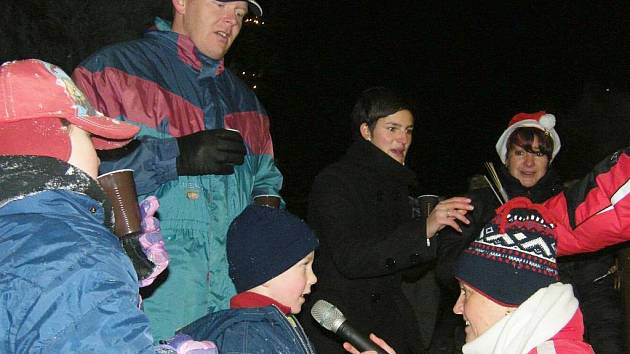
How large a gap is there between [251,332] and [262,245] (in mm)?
487

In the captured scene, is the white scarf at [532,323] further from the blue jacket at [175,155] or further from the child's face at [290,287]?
the blue jacket at [175,155]

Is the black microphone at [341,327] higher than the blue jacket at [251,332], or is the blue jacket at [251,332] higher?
the blue jacket at [251,332]

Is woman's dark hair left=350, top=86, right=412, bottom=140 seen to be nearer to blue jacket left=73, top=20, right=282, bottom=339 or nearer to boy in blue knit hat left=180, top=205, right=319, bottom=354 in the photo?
blue jacket left=73, top=20, right=282, bottom=339

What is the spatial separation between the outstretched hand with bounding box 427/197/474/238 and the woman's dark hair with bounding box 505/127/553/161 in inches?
40.5

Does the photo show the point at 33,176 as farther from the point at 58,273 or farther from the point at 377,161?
the point at 377,161

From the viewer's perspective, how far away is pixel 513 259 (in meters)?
2.49

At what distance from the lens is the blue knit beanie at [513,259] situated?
2.46m

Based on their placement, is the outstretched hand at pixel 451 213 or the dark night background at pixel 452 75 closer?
the outstretched hand at pixel 451 213

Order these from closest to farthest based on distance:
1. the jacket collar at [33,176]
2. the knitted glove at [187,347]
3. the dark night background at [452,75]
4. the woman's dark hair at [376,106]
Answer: the jacket collar at [33,176] → the knitted glove at [187,347] → the woman's dark hair at [376,106] → the dark night background at [452,75]

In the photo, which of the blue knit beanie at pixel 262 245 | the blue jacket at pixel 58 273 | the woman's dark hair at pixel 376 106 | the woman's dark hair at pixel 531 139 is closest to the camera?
the blue jacket at pixel 58 273

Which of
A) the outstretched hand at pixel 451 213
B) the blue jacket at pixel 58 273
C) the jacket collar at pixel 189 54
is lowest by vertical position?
the outstretched hand at pixel 451 213

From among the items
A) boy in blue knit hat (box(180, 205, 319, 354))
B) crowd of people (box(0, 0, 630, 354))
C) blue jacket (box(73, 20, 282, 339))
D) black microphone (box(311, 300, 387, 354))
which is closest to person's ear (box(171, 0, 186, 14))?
crowd of people (box(0, 0, 630, 354))

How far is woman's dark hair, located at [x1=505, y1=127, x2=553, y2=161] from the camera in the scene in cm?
428

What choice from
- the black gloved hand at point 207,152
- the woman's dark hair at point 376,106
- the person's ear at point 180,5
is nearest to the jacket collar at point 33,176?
the black gloved hand at point 207,152
